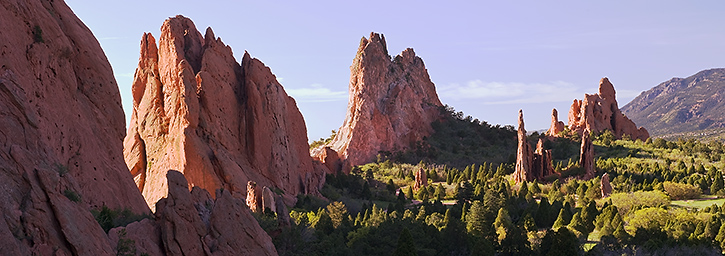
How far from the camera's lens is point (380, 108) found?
96.3m

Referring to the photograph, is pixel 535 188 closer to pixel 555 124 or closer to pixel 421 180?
pixel 421 180

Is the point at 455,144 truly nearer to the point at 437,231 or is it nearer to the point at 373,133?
the point at 373,133

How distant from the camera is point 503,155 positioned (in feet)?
304

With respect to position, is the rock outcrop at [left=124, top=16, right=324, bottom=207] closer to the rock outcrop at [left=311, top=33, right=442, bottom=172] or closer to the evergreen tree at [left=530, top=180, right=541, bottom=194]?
the evergreen tree at [left=530, top=180, right=541, bottom=194]

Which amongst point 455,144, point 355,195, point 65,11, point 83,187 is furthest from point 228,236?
point 455,144

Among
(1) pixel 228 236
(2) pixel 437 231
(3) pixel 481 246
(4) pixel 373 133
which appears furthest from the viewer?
(4) pixel 373 133

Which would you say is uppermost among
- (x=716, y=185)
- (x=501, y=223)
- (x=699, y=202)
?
(x=716, y=185)

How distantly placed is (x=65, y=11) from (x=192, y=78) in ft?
54.5

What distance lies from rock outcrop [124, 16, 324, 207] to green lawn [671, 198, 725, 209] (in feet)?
96.2

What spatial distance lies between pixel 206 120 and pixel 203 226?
24.7 metres

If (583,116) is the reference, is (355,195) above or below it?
below

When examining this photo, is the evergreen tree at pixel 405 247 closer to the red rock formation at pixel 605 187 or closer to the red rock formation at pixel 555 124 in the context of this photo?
the red rock formation at pixel 605 187

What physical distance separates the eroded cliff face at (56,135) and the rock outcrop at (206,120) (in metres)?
13.0

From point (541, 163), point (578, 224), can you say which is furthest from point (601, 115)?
point (578, 224)
